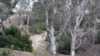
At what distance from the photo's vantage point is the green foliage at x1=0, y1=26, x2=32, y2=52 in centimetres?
2472

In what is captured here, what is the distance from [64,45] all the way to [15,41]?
7.15 m

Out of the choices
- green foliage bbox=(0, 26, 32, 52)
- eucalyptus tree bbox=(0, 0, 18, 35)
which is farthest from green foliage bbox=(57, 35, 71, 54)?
eucalyptus tree bbox=(0, 0, 18, 35)

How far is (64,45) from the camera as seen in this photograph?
101 ft

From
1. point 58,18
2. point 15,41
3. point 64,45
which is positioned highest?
point 58,18

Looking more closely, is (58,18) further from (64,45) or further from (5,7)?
(5,7)

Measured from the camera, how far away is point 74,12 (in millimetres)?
25234

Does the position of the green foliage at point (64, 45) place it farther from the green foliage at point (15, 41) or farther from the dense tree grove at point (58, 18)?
the green foliage at point (15, 41)

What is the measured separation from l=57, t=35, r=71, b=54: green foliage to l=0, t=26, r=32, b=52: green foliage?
5187 mm

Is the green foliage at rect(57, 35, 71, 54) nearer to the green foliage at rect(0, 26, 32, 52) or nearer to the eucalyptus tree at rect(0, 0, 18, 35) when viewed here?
the green foliage at rect(0, 26, 32, 52)

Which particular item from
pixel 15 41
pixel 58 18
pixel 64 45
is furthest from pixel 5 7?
pixel 64 45

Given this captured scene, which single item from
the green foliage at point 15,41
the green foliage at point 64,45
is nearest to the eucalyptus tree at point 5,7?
the green foliage at point 15,41

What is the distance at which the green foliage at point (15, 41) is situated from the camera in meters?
24.7

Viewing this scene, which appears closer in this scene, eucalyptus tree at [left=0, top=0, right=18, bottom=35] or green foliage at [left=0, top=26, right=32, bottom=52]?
eucalyptus tree at [left=0, top=0, right=18, bottom=35]

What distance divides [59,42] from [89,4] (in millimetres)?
7072
